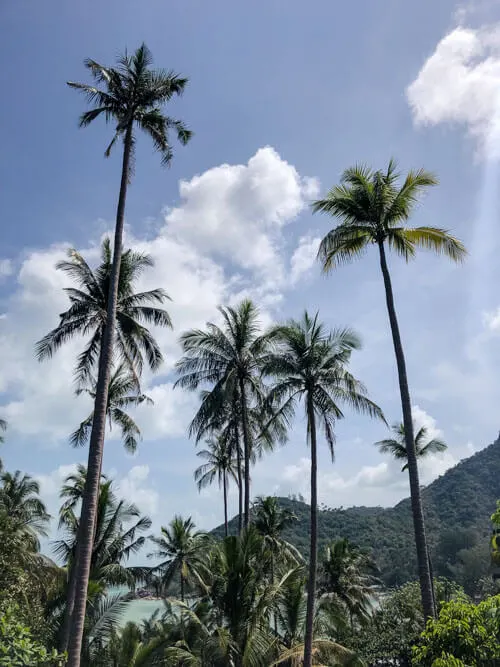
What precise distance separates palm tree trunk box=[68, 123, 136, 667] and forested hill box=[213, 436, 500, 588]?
158ft

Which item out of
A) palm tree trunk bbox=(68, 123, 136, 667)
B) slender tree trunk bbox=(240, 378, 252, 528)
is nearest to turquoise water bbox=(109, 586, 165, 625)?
slender tree trunk bbox=(240, 378, 252, 528)

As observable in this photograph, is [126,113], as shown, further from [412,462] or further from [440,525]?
[440,525]

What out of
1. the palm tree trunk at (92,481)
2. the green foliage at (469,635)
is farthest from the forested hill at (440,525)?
the green foliage at (469,635)

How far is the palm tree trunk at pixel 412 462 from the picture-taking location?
12.6 m

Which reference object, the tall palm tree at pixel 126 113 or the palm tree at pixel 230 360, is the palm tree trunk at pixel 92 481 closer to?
the tall palm tree at pixel 126 113

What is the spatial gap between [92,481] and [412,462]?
24.7 feet

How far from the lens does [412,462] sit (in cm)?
1352

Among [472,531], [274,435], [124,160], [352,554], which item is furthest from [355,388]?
[472,531]

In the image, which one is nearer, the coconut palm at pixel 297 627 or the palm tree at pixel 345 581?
the coconut palm at pixel 297 627

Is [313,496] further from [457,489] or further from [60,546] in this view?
[457,489]

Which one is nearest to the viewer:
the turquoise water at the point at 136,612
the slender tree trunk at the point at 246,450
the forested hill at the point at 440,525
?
the turquoise water at the point at 136,612

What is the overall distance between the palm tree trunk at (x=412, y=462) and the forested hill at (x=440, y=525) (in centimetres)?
4498

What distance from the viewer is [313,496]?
18.3m

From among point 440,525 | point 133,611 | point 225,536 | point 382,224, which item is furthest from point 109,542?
point 440,525
